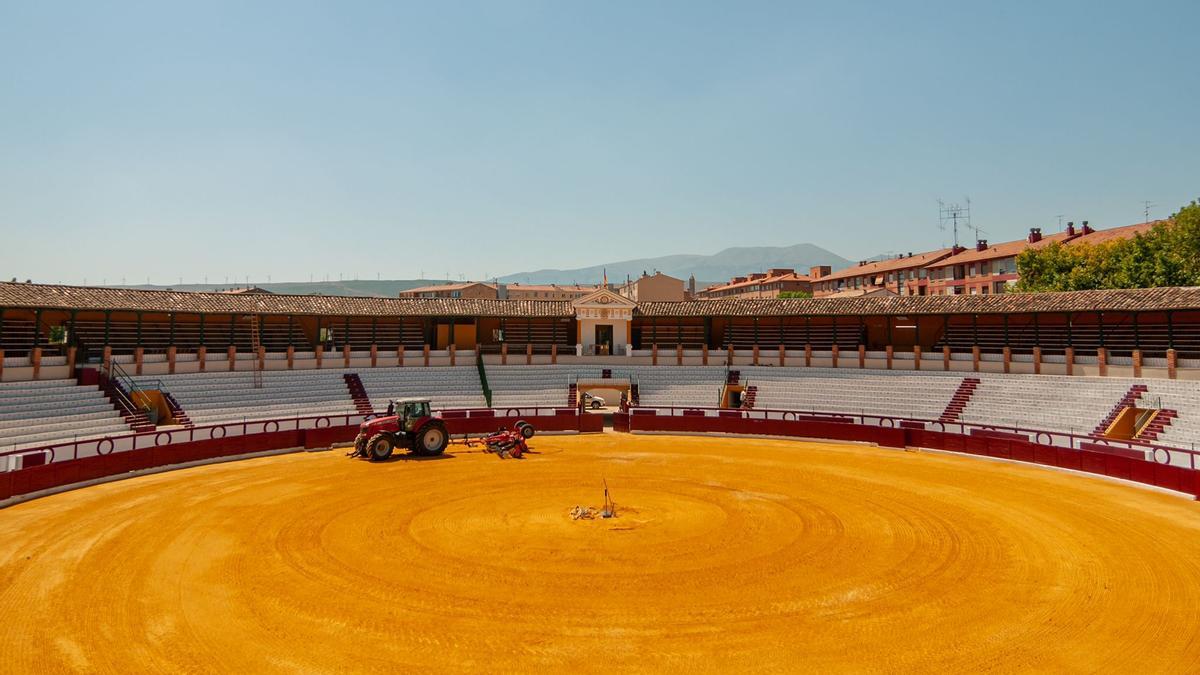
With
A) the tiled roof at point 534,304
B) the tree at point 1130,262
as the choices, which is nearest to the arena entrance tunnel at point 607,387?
the tiled roof at point 534,304

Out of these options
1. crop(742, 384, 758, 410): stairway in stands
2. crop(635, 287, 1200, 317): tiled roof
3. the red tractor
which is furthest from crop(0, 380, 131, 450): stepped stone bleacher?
crop(635, 287, 1200, 317): tiled roof

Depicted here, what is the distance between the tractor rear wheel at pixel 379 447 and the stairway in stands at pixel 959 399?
110ft

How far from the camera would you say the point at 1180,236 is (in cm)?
5919

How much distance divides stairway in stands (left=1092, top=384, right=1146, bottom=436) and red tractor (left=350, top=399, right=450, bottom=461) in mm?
36385

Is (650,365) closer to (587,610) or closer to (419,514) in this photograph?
(419,514)

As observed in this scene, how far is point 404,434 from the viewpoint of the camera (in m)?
33.5

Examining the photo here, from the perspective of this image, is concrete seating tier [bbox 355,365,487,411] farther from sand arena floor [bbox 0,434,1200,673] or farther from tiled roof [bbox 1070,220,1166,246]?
tiled roof [bbox 1070,220,1166,246]

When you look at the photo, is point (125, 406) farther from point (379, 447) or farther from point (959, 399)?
point (959, 399)

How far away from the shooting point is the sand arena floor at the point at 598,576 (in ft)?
42.0

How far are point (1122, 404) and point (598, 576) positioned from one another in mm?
37834

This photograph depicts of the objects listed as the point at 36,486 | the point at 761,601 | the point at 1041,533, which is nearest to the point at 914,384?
the point at 1041,533

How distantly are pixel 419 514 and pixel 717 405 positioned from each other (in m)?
30.9

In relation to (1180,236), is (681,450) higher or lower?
lower

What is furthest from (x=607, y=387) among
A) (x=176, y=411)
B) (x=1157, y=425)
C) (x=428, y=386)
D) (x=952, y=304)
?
(x=1157, y=425)
